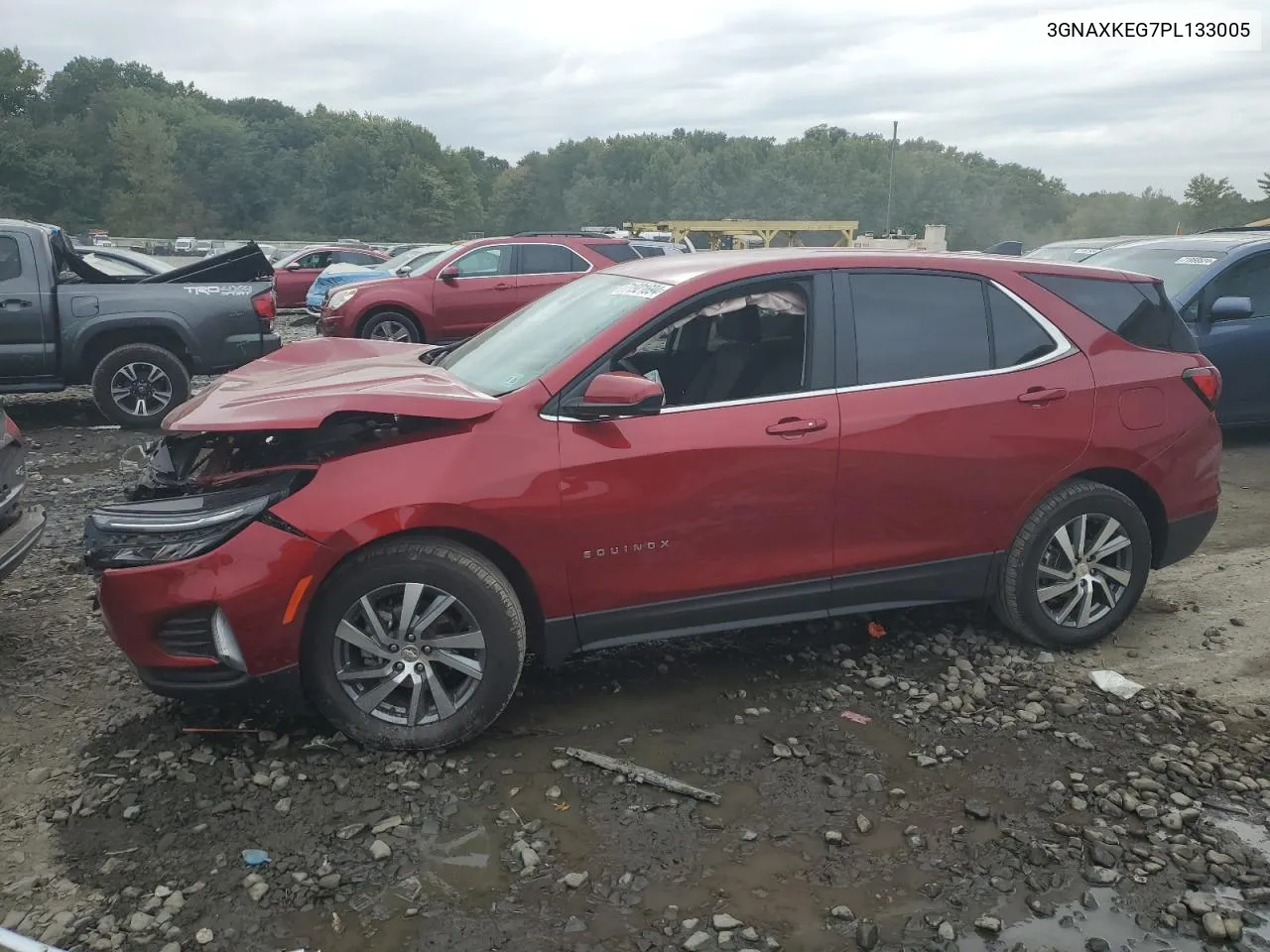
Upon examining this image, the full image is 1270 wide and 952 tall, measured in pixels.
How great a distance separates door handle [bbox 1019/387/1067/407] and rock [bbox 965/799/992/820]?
1.75m

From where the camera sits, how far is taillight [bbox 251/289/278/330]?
1019 cm

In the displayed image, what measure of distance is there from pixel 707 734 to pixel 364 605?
1346 mm

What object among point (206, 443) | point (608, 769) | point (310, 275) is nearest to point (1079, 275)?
point (608, 769)

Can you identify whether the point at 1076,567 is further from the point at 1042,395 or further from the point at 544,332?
the point at 544,332

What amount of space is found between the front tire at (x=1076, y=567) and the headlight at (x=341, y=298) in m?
11.0

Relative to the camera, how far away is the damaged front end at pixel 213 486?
360 centimetres

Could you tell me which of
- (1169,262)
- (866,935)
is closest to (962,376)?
(866,935)

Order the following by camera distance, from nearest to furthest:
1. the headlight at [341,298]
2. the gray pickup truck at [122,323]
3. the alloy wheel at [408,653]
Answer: the alloy wheel at [408,653]
the gray pickup truck at [122,323]
the headlight at [341,298]

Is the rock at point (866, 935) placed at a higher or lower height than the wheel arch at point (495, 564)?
lower

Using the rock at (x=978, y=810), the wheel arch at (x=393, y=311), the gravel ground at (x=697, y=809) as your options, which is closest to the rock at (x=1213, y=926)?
the gravel ground at (x=697, y=809)

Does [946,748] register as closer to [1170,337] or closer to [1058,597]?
[1058,597]

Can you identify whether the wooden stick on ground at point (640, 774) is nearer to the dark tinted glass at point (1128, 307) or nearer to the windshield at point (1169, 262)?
the dark tinted glass at point (1128, 307)

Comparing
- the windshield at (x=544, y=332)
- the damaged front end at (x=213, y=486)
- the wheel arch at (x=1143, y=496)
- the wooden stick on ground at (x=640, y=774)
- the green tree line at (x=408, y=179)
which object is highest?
the green tree line at (x=408, y=179)

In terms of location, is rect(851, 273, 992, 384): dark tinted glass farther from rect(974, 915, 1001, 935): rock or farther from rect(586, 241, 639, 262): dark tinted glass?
rect(586, 241, 639, 262): dark tinted glass
